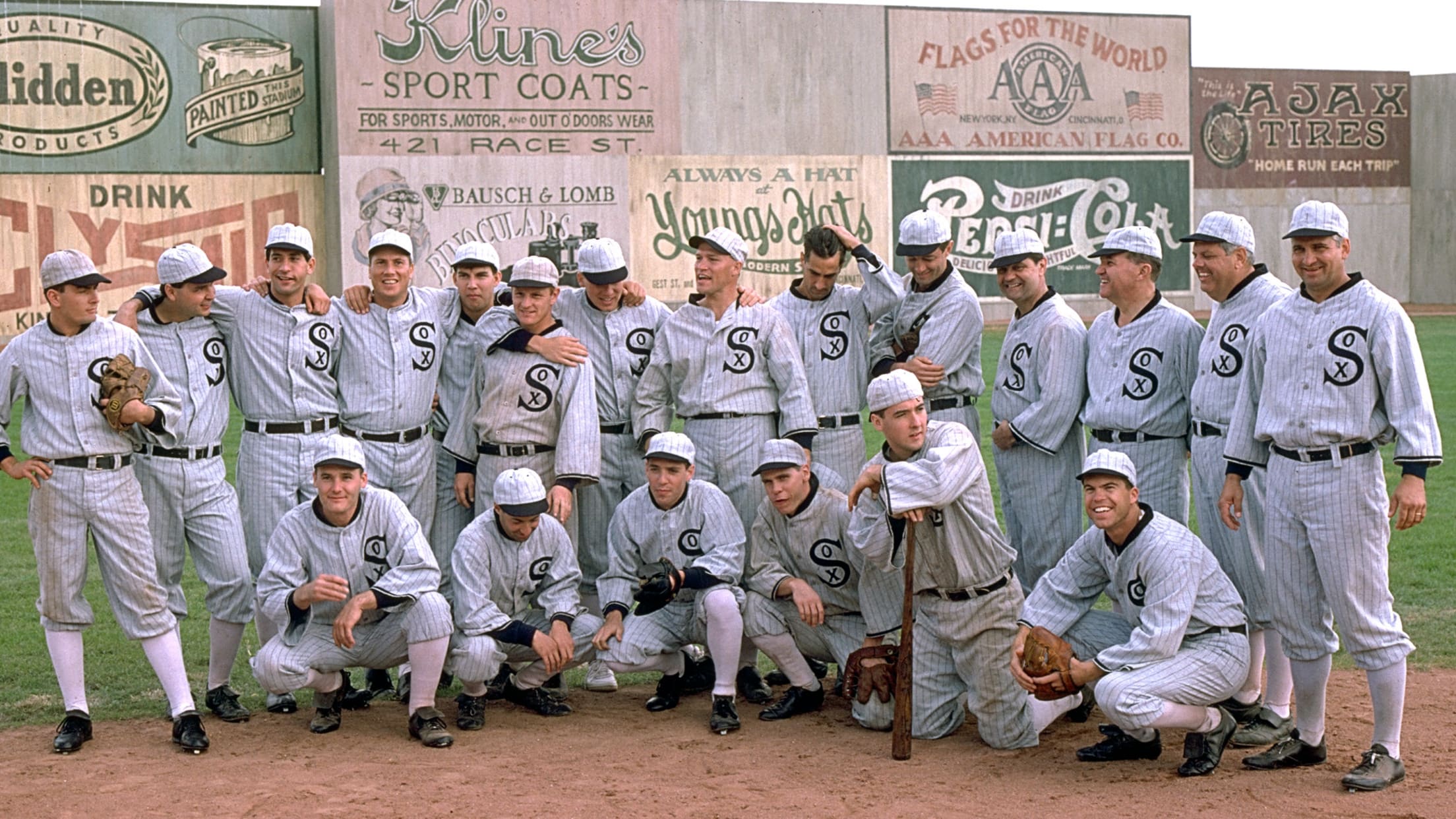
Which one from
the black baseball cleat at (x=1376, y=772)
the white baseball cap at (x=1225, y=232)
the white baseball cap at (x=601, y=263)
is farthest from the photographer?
the white baseball cap at (x=601, y=263)

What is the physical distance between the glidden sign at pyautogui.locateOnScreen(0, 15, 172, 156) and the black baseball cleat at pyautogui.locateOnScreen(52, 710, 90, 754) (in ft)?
67.8

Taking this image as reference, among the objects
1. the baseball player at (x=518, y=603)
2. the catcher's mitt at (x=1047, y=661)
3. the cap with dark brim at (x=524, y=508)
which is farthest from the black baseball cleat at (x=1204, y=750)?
the cap with dark brim at (x=524, y=508)

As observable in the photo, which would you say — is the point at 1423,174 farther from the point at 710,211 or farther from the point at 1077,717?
the point at 1077,717

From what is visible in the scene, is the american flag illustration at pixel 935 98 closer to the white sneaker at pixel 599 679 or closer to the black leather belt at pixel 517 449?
the black leather belt at pixel 517 449

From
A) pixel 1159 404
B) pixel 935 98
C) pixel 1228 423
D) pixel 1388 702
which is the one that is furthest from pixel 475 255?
pixel 935 98

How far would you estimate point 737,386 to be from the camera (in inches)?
324

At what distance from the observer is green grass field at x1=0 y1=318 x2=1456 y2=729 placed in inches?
314

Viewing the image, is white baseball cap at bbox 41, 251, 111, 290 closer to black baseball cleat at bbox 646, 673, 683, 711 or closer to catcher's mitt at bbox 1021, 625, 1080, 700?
black baseball cleat at bbox 646, 673, 683, 711

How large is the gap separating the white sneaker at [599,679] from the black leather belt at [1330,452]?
3.58m

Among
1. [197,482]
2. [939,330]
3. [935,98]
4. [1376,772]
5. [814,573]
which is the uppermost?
[935,98]

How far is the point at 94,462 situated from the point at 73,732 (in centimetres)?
121

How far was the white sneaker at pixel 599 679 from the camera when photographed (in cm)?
813

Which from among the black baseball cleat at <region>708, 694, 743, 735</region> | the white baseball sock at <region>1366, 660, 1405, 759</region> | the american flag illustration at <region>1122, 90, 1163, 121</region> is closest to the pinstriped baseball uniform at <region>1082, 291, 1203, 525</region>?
the white baseball sock at <region>1366, 660, 1405, 759</region>

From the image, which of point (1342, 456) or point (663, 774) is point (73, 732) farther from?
point (1342, 456)
